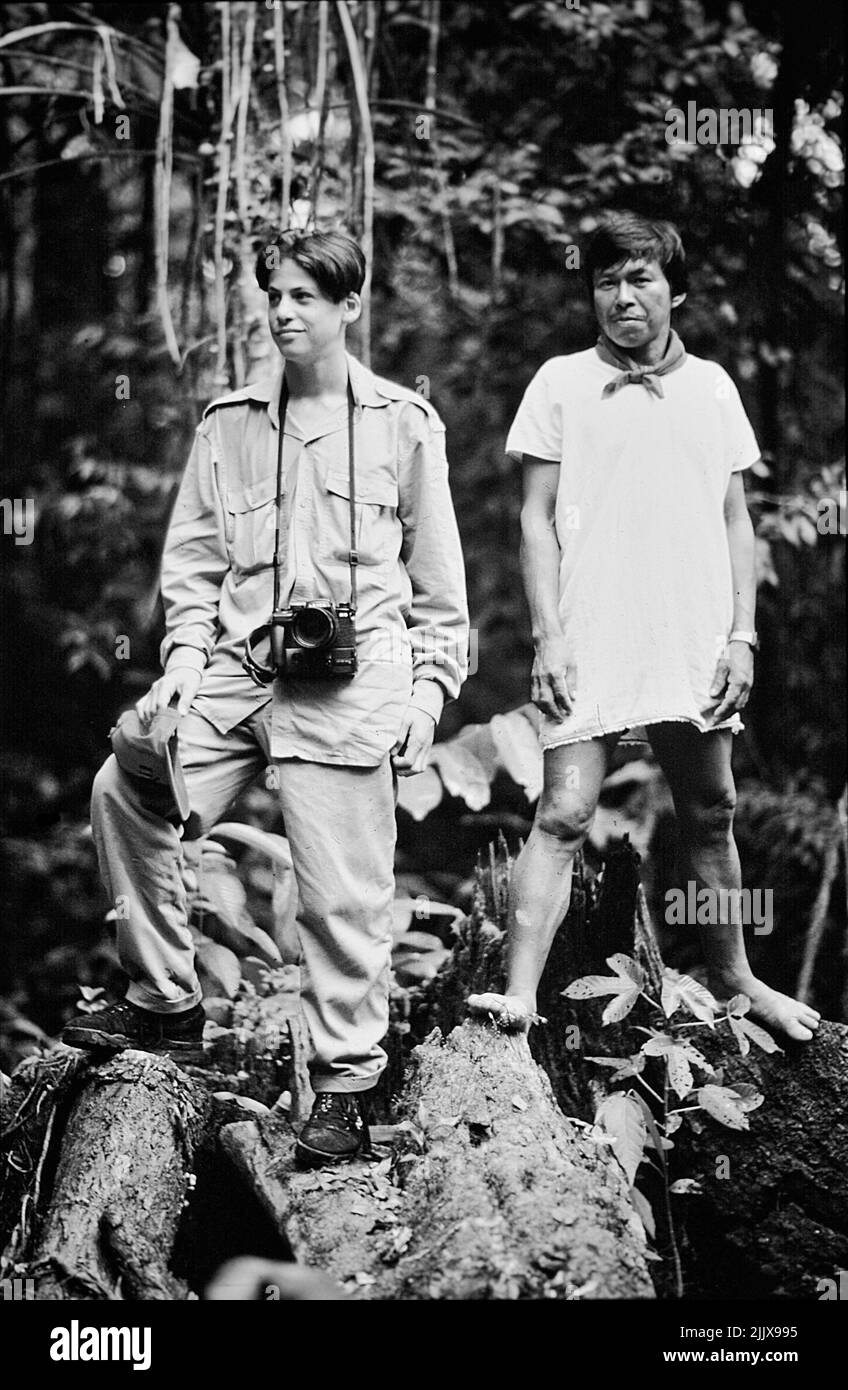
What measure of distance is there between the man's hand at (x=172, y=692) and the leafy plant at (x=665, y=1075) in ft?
4.02

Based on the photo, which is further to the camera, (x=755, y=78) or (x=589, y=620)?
(x=755, y=78)

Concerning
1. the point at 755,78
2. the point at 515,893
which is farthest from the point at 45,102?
the point at 515,893

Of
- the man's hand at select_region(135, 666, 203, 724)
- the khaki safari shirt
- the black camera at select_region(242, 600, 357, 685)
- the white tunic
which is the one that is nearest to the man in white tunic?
the white tunic

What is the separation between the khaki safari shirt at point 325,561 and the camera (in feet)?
11.0

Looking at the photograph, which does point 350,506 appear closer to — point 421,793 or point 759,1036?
point 421,793

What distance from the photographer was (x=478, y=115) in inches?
218

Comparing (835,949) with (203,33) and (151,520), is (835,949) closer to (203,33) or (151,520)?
(151,520)

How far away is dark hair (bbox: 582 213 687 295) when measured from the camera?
368 centimetres

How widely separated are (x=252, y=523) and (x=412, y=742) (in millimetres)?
674

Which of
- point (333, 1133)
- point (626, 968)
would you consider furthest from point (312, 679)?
point (626, 968)

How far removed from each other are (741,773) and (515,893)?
176cm

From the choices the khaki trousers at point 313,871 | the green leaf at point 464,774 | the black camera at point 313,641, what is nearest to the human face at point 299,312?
the black camera at point 313,641

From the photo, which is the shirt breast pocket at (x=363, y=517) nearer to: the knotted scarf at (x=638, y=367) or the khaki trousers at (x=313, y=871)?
the khaki trousers at (x=313, y=871)

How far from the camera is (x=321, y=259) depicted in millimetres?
3334
